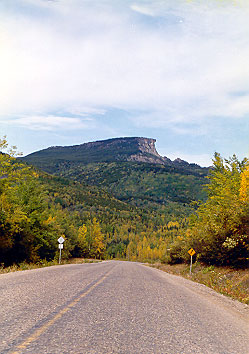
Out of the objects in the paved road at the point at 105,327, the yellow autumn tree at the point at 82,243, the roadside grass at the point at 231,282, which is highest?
the paved road at the point at 105,327

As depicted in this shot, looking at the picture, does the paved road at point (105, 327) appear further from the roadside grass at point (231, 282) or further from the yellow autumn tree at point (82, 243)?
the yellow autumn tree at point (82, 243)

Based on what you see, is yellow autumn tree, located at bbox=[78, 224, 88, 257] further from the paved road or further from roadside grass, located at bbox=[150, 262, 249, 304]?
the paved road

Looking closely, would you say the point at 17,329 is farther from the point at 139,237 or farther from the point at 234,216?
the point at 139,237

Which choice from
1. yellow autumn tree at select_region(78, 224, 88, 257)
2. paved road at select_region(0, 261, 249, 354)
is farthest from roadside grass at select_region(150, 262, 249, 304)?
yellow autumn tree at select_region(78, 224, 88, 257)

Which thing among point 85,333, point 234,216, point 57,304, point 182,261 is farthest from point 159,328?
point 182,261

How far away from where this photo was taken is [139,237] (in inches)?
6220

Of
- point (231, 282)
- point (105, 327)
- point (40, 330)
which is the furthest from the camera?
point (231, 282)

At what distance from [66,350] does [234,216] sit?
1543 centimetres

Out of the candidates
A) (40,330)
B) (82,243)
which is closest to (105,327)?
(40,330)

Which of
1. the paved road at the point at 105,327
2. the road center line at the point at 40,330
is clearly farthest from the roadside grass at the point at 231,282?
the road center line at the point at 40,330

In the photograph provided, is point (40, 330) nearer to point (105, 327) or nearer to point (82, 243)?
point (105, 327)

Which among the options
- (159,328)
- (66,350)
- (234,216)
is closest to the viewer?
(66,350)

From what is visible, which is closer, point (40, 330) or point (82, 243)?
point (40, 330)

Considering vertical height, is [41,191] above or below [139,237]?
above
